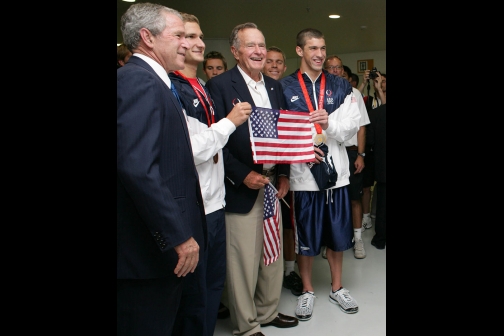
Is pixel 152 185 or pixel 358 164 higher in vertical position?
pixel 152 185

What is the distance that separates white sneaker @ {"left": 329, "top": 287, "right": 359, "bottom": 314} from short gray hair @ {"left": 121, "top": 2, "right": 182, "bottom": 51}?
2.09m

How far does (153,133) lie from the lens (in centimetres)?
131

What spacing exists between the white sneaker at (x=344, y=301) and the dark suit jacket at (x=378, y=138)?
5.09 ft

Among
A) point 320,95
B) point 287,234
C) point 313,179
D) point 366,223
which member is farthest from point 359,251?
point 320,95

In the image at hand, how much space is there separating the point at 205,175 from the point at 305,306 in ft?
4.10

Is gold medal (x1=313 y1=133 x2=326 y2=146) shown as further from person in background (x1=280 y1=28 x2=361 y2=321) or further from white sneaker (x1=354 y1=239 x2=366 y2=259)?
white sneaker (x1=354 y1=239 x2=366 y2=259)

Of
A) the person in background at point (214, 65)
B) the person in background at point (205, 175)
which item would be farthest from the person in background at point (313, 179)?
the person in background at point (205, 175)

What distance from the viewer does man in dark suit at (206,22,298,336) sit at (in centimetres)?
229

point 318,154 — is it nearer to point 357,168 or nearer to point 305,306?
point 305,306

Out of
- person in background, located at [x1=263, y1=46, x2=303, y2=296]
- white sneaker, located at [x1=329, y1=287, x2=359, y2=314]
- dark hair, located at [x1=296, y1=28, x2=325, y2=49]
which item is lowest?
white sneaker, located at [x1=329, y1=287, x2=359, y2=314]

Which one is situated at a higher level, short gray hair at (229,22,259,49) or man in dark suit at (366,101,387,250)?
short gray hair at (229,22,259,49)

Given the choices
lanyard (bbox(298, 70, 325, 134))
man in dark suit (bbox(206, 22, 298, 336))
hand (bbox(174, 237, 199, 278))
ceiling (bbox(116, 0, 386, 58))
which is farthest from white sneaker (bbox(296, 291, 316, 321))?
ceiling (bbox(116, 0, 386, 58))

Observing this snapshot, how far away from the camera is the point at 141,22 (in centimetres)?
149

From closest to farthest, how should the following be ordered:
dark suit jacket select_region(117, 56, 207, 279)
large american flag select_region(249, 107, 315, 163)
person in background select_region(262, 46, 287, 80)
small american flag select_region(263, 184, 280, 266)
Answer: dark suit jacket select_region(117, 56, 207, 279)
large american flag select_region(249, 107, 315, 163)
small american flag select_region(263, 184, 280, 266)
person in background select_region(262, 46, 287, 80)
